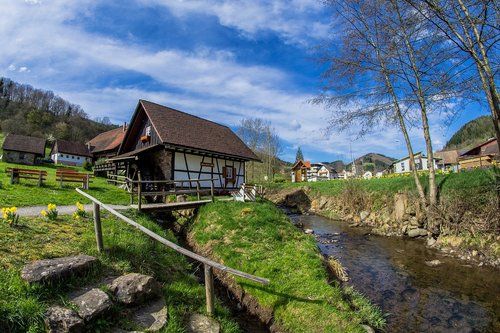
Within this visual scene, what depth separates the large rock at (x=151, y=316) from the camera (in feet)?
13.3

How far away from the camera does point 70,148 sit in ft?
153

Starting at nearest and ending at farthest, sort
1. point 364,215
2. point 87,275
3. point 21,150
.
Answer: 1. point 87,275
2. point 364,215
3. point 21,150

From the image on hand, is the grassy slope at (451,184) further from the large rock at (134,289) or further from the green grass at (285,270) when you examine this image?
the large rock at (134,289)

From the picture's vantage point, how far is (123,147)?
74.8 ft

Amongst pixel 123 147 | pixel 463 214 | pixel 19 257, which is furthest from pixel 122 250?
pixel 123 147

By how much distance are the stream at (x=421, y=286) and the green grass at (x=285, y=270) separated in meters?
1.00

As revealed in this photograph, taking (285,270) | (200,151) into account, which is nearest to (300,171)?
(200,151)

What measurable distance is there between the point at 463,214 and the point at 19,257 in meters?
14.2

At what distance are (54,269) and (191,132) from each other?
17.4m

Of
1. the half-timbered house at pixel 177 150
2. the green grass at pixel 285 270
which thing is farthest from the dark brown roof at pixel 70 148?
the green grass at pixel 285 270

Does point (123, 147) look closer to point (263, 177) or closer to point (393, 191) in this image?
point (393, 191)

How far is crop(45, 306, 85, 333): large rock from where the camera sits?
3.43m

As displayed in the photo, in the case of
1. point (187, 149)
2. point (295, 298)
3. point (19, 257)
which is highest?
point (187, 149)

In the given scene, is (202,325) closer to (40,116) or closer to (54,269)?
(54,269)
